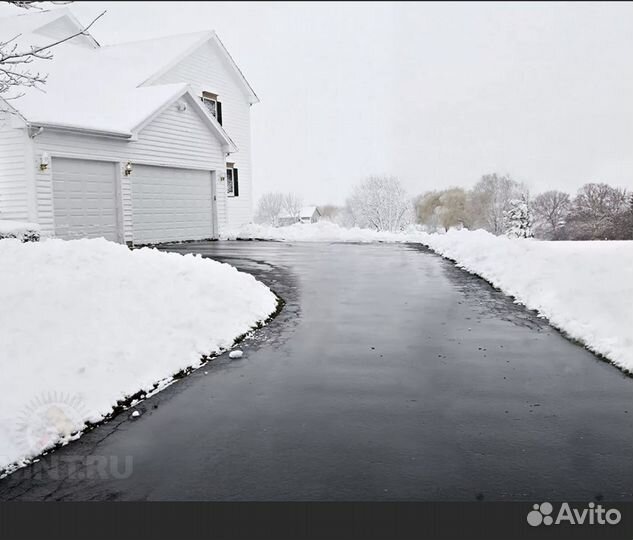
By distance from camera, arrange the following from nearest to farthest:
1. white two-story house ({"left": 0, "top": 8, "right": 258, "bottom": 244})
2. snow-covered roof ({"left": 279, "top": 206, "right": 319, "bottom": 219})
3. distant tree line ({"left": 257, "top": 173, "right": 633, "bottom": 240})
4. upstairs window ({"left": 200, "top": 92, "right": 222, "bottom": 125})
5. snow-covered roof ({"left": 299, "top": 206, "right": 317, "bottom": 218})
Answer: white two-story house ({"left": 0, "top": 8, "right": 258, "bottom": 244}) → upstairs window ({"left": 200, "top": 92, "right": 222, "bottom": 125}) → distant tree line ({"left": 257, "top": 173, "right": 633, "bottom": 240}) → snow-covered roof ({"left": 279, "top": 206, "right": 319, "bottom": 219}) → snow-covered roof ({"left": 299, "top": 206, "right": 317, "bottom": 218})

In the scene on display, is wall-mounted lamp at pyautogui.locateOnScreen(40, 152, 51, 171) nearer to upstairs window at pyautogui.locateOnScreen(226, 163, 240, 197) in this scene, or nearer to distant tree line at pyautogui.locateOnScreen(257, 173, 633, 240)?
upstairs window at pyautogui.locateOnScreen(226, 163, 240, 197)

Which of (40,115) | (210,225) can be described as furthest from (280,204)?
(40,115)

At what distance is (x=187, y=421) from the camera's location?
4.98m

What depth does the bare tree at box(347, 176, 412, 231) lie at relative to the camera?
65312mm

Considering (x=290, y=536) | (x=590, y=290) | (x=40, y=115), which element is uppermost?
(x=40, y=115)

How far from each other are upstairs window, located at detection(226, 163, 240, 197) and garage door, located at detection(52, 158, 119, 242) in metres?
9.63

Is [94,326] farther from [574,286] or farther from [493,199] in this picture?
[493,199]

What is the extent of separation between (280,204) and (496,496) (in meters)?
105

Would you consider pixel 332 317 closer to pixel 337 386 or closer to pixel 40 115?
pixel 337 386

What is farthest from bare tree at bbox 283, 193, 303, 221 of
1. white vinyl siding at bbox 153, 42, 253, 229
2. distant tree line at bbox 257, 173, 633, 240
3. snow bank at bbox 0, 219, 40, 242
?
snow bank at bbox 0, 219, 40, 242

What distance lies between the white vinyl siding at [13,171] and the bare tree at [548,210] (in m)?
63.8

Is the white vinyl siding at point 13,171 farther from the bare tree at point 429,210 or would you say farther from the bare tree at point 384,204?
the bare tree at point 429,210

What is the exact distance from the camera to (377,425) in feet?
15.7

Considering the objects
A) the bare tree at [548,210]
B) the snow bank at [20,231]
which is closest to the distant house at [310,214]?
the bare tree at [548,210]
